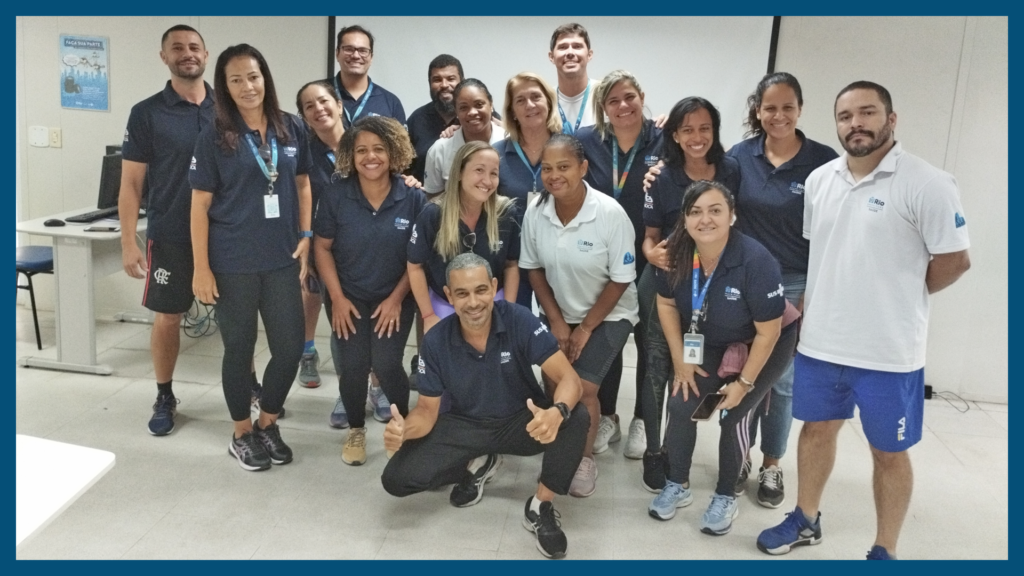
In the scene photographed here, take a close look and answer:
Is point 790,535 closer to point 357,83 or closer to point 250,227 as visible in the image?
point 250,227

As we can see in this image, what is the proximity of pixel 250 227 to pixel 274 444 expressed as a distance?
2.89 ft

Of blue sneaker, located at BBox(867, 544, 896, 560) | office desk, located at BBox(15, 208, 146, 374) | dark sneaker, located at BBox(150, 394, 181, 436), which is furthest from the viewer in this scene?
office desk, located at BBox(15, 208, 146, 374)

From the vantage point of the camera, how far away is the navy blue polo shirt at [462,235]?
2.86m

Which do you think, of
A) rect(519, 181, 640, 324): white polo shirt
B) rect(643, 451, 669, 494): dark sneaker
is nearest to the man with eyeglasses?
rect(519, 181, 640, 324): white polo shirt

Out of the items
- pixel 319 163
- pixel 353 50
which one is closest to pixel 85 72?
pixel 353 50

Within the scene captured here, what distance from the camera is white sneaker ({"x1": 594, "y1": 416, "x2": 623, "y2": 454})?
10.8ft

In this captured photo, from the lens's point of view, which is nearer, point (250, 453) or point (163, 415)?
point (250, 453)

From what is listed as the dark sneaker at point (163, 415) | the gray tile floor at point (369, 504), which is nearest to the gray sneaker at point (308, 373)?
the gray tile floor at point (369, 504)

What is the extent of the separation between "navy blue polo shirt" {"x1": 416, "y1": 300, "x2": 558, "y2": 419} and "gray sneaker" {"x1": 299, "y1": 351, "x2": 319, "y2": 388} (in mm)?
1474

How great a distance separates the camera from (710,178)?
2.74 meters

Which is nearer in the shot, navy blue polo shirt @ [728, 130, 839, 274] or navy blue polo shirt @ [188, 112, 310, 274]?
navy blue polo shirt @ [728, 130, 839, 274]

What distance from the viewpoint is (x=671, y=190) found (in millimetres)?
2762

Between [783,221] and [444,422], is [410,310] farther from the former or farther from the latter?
[783,221]

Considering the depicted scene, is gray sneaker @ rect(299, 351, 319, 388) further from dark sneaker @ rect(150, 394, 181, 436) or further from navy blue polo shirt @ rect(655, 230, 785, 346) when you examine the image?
navy blue polo shirt @ rect(655, 230, 785, 346)
